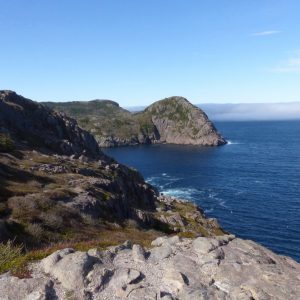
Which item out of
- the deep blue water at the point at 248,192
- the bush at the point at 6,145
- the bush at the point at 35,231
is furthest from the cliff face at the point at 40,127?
the bush at the point at 35,231

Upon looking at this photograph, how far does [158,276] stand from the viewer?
69.3 ft

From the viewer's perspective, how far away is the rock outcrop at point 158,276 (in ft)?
62.2

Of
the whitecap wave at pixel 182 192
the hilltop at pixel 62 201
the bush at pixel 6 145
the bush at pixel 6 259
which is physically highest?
the bush at pixel 6 145

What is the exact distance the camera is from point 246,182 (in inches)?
5851

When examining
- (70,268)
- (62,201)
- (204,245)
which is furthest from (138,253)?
(62,201)

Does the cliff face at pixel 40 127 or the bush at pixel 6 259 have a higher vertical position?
the cliff face at pixel 40 127

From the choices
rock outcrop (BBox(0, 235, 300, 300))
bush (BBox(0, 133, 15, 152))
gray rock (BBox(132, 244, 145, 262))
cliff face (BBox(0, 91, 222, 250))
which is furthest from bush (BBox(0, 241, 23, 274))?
bush (BBox(0, 133, 15, 152))

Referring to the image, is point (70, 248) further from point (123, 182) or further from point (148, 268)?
point (123, 182)

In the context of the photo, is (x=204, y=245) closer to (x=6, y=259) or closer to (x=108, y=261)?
(x=108, y=261)

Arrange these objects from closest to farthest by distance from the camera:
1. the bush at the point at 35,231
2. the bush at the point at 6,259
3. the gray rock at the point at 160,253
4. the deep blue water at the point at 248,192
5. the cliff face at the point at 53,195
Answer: the bush at the point at 6,259 → the gray rock at the point at 160,253 → the bush at the point at 35,231 → the cliff face at the point at 53,195 → the deep blue water at the point at 248,192

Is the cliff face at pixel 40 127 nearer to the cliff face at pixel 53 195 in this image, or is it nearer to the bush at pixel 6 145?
the cliff face at pixel 53 195

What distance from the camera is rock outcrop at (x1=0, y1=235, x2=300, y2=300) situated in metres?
19.0

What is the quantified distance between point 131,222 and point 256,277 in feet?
109

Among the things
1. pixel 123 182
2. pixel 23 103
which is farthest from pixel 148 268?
pixel 23 103
